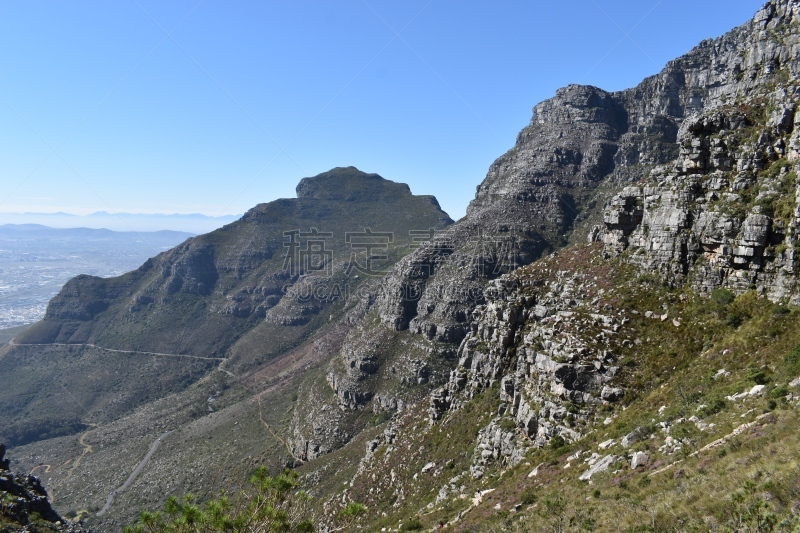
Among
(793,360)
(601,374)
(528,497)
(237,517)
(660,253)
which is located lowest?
(528,497)

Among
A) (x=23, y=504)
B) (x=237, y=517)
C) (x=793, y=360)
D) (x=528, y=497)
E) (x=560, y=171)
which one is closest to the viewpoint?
(x=237, y=517)

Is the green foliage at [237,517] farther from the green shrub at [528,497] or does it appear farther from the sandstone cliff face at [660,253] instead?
the sandstone cliff face at [660,253]

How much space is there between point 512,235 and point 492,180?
4636 centimetres

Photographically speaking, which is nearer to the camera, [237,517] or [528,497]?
[237,517]

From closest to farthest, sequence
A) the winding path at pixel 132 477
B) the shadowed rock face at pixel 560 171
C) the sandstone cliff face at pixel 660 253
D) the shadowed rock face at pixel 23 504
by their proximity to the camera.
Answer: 1. the shadowed rock face at pixel 23 504
2. the sandstone cliff face at pixel 660 253
3. the winding path at pixel 132 477
4. the shadowed rock face at pixel 560 171

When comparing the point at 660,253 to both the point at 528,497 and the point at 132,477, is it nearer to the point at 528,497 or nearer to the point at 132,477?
the point at 528,497

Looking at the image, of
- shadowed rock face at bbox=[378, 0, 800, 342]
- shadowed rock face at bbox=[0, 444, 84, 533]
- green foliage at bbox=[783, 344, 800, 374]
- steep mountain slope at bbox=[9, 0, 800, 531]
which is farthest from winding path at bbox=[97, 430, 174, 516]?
green foliage at bbox=[783, 344, 800, 374]

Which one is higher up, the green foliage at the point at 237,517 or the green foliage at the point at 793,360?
the green foliage at the point at 793,360

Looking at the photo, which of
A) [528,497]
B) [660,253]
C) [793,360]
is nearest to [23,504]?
[528,497]

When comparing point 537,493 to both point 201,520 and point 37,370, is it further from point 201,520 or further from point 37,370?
point 37,370

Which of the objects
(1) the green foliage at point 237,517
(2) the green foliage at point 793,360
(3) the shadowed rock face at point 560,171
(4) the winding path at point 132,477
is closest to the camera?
(1) the green foliage at point 237,517

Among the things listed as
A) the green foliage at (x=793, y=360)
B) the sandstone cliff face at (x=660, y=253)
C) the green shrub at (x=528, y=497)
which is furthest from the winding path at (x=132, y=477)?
the green foliage at (x=793, y=360)

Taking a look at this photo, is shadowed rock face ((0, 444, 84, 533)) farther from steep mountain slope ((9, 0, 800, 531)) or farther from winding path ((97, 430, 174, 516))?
winding path ((97, 430, 174, 516))

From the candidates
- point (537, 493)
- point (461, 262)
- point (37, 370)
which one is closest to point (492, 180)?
point (461, 262)
